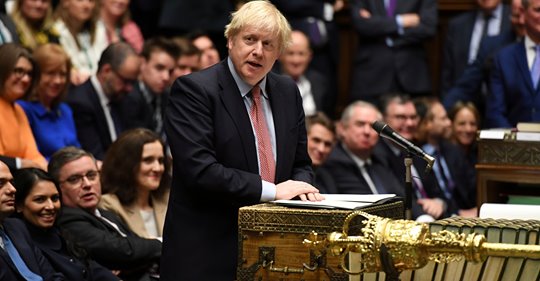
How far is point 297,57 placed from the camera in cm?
838

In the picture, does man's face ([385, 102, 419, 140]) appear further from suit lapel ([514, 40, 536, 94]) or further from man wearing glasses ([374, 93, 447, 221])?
A: suit lapel ([514, 40, 536, 94])

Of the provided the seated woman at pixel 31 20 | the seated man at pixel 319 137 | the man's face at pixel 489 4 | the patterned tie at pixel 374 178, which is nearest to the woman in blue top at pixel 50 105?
the seated woman at pixel 31 20

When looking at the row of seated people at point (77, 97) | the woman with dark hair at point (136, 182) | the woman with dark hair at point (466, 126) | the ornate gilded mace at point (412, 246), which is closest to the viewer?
the ornate gilded mace at point (412, 246)

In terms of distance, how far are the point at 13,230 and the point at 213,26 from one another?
13.0ft

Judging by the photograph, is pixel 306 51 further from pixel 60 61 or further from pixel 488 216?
pixel 488 216

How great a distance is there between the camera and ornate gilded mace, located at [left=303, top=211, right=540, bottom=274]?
3.40m

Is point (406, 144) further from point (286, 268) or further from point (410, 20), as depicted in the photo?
point (410, 20)

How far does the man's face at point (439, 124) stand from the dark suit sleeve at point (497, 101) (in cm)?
49

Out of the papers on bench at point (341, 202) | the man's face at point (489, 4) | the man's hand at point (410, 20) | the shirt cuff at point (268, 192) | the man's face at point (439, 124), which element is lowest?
the man's face at point (439, 124)

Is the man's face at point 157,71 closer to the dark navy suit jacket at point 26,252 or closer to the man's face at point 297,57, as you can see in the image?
the man's face at point 297,57

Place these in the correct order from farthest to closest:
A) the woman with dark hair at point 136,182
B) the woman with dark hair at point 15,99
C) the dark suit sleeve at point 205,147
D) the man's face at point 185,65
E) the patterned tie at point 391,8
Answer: the patterned tie at point 391,8 → the man's face at point 185,65 → the woman with dark hair at point 15,99 → the woman with dark hair at point 136,182 → the dark suit sleeve at point 205,147

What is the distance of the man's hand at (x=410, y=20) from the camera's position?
8852 mm

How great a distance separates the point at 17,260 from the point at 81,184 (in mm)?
774

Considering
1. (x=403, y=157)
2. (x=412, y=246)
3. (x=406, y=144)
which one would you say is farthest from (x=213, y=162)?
(x=403, y=157)
